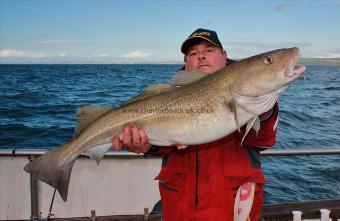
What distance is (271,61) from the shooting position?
3514 millimetres

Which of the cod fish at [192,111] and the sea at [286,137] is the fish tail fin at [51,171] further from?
the sea at [286,137]

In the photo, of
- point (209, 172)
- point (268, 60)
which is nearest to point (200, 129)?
point (209, 172)

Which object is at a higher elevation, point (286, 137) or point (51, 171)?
point (286, 137)

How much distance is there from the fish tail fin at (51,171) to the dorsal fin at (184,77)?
1440mm

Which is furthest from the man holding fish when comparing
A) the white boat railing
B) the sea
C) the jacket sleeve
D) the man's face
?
the white boat railing

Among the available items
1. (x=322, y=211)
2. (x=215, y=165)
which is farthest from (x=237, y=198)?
(x=322, y=211)

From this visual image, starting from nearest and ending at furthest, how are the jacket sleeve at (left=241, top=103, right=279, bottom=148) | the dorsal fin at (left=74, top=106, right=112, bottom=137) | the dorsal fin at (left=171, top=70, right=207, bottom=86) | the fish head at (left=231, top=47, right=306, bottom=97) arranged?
1. the fish head at (left=231, top=47, right=306, bottom=97)
2. the jacket sleeve at (left=241, top=103, right=279, bottom=148)
3. the dorsal fin at (left=171, top=70, right=207, bottom=86)
4. the dorsal fin at (left=74, top=106, right=112, bottom=137)

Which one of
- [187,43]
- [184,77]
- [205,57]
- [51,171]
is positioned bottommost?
[51,171]

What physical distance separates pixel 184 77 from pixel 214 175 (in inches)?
39.7

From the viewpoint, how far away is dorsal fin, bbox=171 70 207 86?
3899 millimetres

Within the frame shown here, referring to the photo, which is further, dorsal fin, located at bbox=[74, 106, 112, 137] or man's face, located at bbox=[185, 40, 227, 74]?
man's face, located at bbox=[185, 40, 227, 74]

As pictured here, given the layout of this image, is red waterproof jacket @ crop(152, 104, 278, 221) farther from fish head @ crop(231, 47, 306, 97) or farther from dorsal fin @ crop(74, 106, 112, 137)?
dorsal fin @ crop(74, 106, 112, 137)

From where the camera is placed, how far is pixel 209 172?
149 inches

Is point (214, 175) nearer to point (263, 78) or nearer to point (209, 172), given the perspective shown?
point (209, 172)
